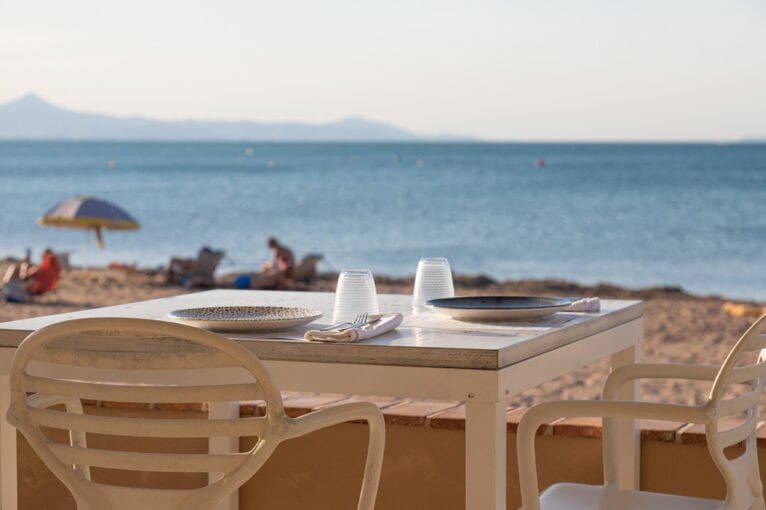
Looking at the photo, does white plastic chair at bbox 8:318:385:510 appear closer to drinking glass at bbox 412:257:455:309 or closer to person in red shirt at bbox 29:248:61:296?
drinking glass at bbox 412:257:455:309

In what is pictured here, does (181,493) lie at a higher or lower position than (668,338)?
higher

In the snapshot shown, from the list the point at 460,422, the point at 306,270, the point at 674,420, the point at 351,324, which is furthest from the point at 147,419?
the point at 306,270

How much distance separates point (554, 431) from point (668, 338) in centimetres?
682

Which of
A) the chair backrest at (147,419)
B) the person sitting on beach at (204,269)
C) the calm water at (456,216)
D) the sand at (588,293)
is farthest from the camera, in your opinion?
the calm water at (456,216)

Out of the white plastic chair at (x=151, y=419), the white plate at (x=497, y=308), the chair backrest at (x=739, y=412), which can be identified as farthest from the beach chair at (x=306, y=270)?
the white plastic chair at (x=151, y=419)

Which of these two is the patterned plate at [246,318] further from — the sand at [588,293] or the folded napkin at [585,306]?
the sand at [588,293]

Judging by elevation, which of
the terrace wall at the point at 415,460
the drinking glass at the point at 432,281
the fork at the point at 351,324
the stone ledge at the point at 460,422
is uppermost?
the drinking glass at the point at 432,281

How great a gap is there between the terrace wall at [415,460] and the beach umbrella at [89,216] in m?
12.3

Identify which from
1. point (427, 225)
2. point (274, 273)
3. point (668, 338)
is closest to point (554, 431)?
point (668, 338)

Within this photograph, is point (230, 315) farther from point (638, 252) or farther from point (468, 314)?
point (638, 252)

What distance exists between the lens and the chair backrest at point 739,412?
2070 mm

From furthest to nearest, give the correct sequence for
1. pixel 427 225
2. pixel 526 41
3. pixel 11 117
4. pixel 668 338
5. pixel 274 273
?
pixel 11 117 < pixel 526 41 < pixel 427 225 < pixel 274 273 < pixel 668 338

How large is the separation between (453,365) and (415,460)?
110cm

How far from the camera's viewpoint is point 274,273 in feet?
43.8
